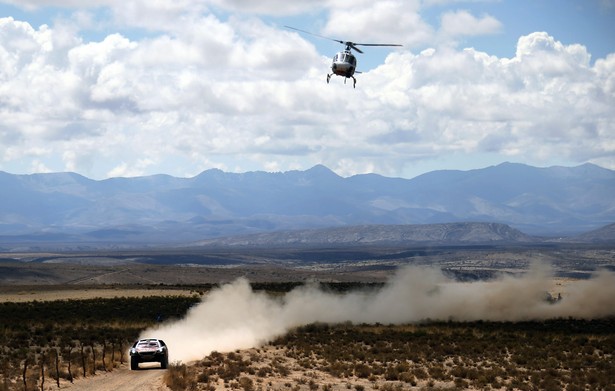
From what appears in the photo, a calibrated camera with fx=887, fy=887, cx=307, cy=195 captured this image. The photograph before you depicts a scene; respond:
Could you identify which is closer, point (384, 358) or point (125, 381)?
point (125, 381)

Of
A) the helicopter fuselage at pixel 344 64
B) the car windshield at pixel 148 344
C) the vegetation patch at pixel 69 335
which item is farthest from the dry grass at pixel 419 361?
the helicopter fuselage at pixel 344 64

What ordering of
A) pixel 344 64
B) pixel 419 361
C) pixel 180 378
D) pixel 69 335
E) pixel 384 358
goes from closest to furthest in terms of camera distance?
pixel 180 378 < pixel 419 361 < pixel 384 358 < pixel 69 335 < pixel 344 64

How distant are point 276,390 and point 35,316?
132 feet

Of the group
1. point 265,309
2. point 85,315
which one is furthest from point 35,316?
point 265,309

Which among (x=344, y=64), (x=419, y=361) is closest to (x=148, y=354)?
(x=419, y=361)

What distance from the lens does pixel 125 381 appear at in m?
34.7

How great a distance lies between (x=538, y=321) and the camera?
226ft

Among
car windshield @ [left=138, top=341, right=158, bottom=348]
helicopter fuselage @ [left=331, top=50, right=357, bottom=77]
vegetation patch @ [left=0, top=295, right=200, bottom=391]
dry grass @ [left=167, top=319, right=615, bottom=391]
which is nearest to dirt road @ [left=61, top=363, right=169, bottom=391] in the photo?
vegetation patch @ [left=0, top=295, right=200, bottom=391]

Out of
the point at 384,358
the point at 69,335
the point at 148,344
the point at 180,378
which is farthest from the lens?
the point at 69,335

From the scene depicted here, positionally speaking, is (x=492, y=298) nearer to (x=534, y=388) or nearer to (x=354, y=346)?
(x=354, y=346)

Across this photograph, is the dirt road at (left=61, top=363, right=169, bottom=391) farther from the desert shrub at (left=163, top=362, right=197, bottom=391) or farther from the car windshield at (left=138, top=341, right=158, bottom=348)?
the car windshield at (left=138, top=341, right=158, bottom=348)

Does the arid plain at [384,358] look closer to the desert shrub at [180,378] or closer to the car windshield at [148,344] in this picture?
the desert shrub at [180,378]

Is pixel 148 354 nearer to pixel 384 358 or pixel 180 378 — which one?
pixel 180 378

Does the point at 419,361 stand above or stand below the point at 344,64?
below
